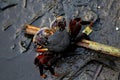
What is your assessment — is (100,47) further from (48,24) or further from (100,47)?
(48,24)

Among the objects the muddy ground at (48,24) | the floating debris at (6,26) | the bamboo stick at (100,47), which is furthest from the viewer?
the floating debris at (6,26)

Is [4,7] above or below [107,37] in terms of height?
above

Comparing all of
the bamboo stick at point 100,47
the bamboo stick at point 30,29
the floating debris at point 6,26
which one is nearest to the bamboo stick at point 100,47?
the bamboo stick at point 100,47

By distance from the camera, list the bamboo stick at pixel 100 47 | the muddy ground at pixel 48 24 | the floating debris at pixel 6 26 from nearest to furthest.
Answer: the bamboo stick at pixel 100 47
the muddy ground at pixel 48 24
the floating debris at pixel 6 26

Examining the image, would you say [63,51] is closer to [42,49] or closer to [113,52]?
[42,49]

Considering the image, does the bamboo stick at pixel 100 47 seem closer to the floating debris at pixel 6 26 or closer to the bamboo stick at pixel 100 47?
the bamboo stick at pixel 100 47

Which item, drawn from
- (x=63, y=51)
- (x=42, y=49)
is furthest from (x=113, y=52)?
(x=42, y=49)

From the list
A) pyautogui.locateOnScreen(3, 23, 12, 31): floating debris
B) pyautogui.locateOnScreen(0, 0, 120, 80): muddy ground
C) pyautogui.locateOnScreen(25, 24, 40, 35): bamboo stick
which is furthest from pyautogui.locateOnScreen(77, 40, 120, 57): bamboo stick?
pyautogui.locateOnScreen(3, 23, 12, 31): floating debris

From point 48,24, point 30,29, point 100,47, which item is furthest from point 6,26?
point 100,47
